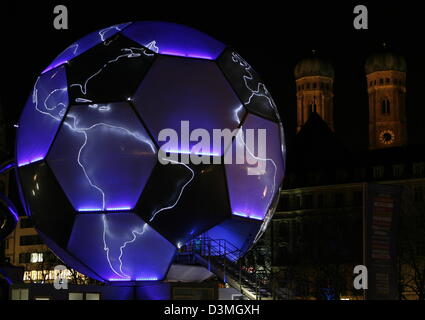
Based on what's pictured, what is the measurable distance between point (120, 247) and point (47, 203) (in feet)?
5.27

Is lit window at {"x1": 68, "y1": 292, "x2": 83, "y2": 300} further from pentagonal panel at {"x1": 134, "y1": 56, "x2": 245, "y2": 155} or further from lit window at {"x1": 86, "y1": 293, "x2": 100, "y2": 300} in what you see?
pentagonal panel at {"x1": 134, "y1": 56, "x2": 245, "y2": 155}

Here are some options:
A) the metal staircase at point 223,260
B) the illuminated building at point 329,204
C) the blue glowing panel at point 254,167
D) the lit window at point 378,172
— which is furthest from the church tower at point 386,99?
the blue glowing panel at point 254,167

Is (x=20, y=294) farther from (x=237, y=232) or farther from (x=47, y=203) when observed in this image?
(x=237, y=232)

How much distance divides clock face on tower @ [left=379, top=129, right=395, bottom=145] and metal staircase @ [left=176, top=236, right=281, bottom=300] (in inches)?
4053

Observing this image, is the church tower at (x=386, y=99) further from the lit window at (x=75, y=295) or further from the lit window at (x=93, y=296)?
the lit window at (x=93, y=296)

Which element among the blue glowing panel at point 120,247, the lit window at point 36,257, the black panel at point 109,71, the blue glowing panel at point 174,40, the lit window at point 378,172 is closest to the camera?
the blue glowing panel at point 120,247

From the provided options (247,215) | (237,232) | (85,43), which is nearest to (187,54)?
Result: (85,43)

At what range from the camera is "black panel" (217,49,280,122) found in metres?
16.4

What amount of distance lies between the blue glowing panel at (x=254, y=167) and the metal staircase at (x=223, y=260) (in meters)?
1.18

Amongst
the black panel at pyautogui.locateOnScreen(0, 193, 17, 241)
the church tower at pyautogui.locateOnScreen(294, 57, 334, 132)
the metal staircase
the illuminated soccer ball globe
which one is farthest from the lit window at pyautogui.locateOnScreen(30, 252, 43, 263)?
the black panel at pyautogui.locateOnScreen(0, 193, 17, 241)

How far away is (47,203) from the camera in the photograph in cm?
1598

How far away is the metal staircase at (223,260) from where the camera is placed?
56.8ft
